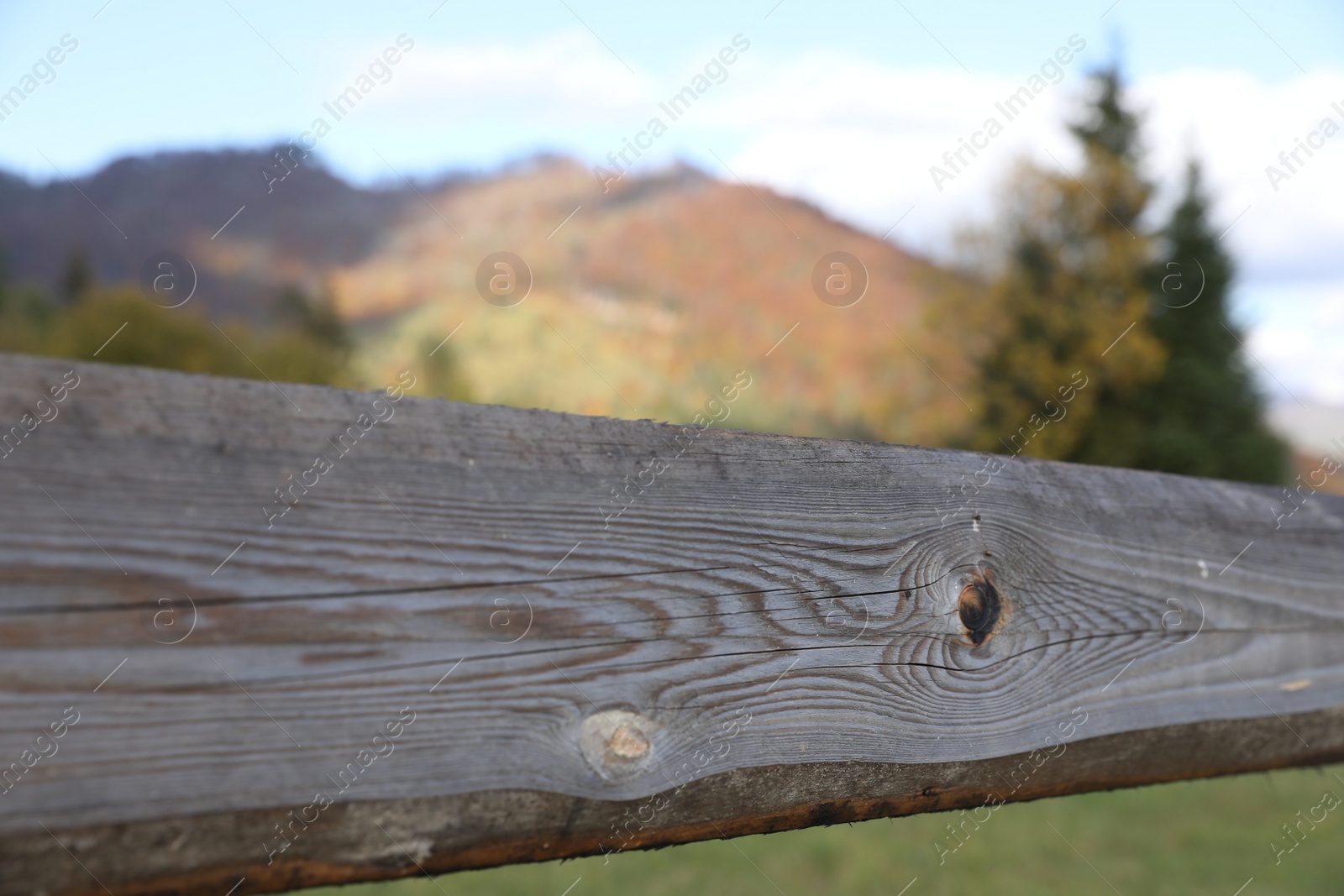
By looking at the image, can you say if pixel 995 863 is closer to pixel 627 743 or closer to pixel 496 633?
pixel 627 743

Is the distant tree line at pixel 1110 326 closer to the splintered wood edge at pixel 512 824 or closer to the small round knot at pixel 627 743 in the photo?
the splintered wood edge at pixel 512 824

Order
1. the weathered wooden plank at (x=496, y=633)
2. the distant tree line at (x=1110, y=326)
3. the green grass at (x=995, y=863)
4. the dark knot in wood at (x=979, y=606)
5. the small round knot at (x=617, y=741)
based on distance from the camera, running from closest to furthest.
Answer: the weathered wooden plank at (x=496, y=633) < the small round knot at (x=617, y=741) < the dark knot in wood at (x=979, y=606) < the green grass at (x=995, y=863) < the distant tree line at (x=1110, y=326)

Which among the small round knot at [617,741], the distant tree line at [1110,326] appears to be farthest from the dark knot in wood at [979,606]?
the distant tree line at [1110,326]

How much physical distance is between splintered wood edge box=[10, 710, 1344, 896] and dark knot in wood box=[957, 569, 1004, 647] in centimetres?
16

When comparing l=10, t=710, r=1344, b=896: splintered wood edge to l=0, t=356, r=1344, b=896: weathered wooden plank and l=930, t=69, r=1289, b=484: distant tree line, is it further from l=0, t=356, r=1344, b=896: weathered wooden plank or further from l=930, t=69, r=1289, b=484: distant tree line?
l=930, t=69, r=1289, b=484: distant tree line

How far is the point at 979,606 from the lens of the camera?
1.05 m

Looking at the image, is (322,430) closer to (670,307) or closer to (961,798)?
(961,798)

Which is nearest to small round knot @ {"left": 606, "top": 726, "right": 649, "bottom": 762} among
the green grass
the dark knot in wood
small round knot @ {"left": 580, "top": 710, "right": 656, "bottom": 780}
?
small round knot @ {"left": 580, "top": 710, "right": 656, "bottom": 780}

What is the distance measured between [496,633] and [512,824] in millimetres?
180

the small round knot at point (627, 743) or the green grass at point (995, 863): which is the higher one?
the green grass at point (995, 863)

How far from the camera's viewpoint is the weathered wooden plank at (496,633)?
0.64 metres

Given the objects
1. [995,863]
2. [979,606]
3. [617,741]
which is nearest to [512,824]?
[617,741]

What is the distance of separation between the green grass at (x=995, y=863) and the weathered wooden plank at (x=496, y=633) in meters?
4.18

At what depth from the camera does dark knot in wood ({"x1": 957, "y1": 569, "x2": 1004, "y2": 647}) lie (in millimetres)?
1038
